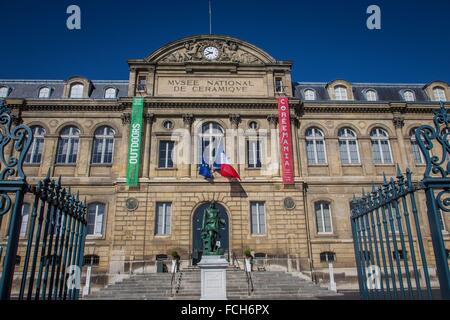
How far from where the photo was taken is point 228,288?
579 inches

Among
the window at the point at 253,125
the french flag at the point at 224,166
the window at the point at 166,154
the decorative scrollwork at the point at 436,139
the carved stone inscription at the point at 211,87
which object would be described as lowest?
the decorative scrollwork at the point at 436,139

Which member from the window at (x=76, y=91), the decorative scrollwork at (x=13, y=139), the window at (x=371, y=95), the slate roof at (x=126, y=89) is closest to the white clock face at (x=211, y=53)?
the slate roof at (x=126, y=89)

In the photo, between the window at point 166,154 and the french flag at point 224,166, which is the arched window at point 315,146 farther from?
Result: the window at point 166,154

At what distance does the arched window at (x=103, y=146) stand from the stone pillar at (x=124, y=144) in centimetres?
102

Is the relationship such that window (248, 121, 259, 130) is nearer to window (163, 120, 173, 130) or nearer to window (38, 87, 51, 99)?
window (163, 120, 173, 130)

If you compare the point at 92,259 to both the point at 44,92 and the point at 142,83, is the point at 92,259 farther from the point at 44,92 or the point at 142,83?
the point at 44,92

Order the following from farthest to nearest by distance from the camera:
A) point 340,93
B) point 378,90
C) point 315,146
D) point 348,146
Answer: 1. point 378,90
2. point 340,93
3. point 348,146
4. point 315,146

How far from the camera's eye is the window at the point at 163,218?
19812 mm

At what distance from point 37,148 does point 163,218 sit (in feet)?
33.3

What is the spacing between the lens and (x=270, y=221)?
20125 millimetres

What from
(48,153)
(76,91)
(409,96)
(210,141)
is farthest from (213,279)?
(409,96)

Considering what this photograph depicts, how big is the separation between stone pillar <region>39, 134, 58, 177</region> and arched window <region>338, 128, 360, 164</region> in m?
19.9

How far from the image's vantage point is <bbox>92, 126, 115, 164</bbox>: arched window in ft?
71.3
